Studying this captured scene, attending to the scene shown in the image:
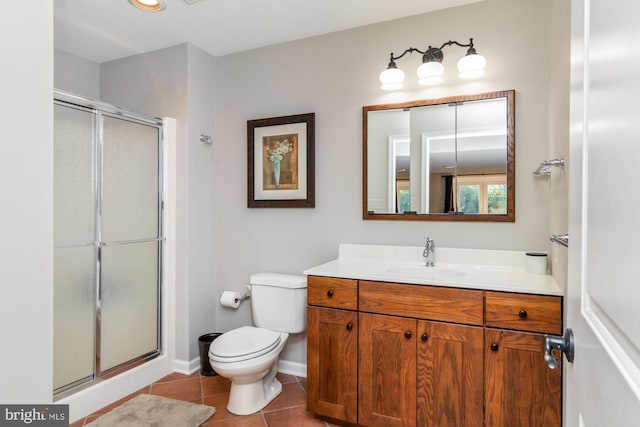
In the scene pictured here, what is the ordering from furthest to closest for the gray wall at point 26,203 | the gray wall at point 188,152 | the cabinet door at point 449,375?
1. the gray wall at point 188,152
2. the cabinet door at point 449,375
3. the gray wall at point 26,203

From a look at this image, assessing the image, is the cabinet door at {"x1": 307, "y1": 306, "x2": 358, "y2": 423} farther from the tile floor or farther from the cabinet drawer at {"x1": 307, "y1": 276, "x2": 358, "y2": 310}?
the tile floor

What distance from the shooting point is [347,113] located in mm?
2545

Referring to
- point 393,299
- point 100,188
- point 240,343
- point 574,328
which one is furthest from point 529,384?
point 100,188

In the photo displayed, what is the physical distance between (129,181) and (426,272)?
2.06 meters

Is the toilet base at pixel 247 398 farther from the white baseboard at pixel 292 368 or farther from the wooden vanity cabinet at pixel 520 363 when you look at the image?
the wooden vanity cabinet at pixel 520 363

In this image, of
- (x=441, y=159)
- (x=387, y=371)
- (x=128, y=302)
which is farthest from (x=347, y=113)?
(x=128, y=302)

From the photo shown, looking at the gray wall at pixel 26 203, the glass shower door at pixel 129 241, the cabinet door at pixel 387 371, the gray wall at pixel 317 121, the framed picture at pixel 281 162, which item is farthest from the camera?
the framed picture at pixel 281 162

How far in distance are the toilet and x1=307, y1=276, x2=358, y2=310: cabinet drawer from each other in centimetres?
37

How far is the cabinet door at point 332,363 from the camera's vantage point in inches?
77.9

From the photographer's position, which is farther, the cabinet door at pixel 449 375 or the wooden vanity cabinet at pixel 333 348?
the wooden vanity cabinet at pixel 333 348

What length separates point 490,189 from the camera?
216cm

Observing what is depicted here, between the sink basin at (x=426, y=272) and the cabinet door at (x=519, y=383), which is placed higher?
the sink basin at (x=426, y=272)

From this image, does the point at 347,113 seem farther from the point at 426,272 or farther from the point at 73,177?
the point at 73,177

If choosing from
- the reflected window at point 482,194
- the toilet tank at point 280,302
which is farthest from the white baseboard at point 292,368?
the reflected window at point 482,194
